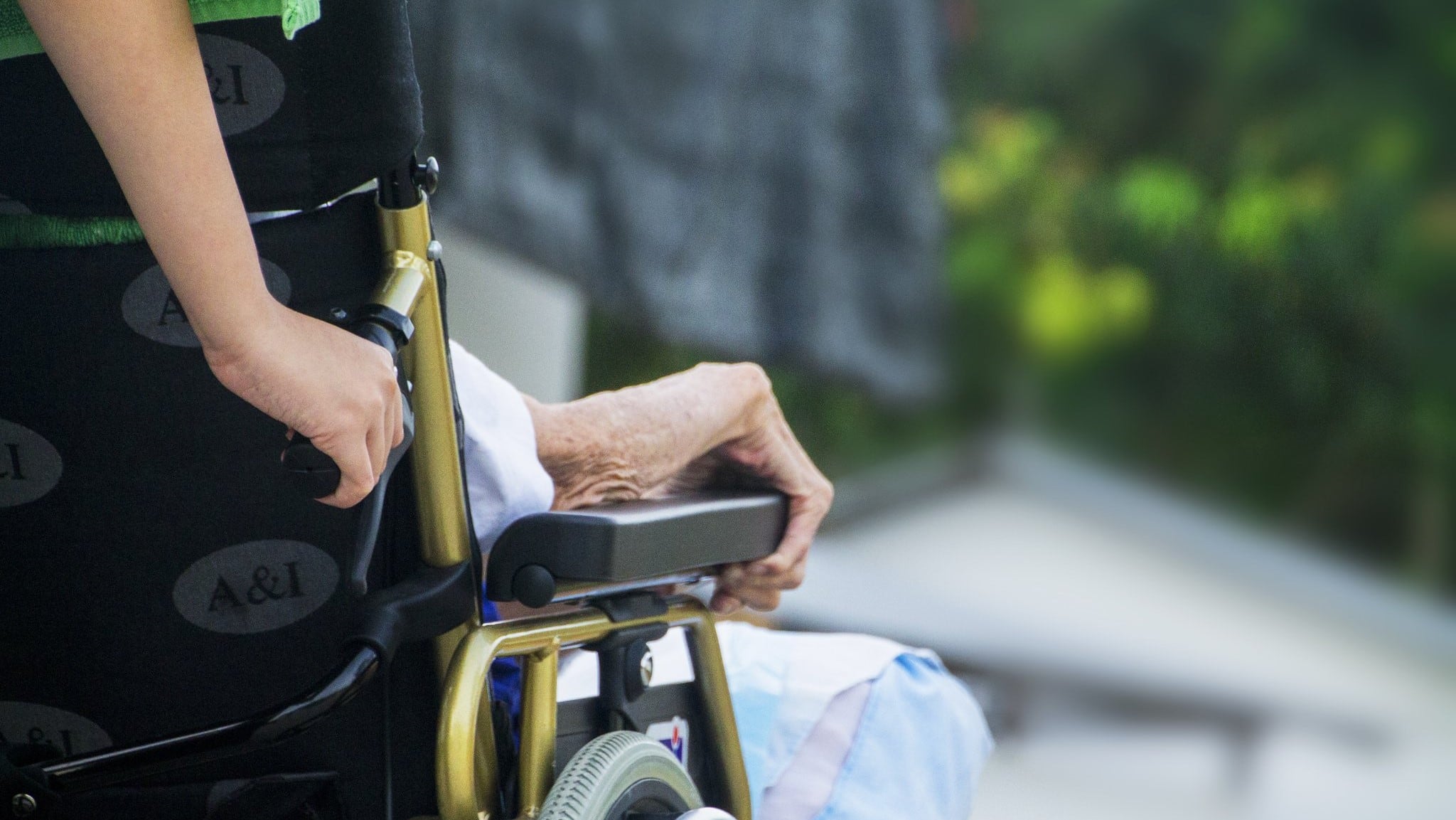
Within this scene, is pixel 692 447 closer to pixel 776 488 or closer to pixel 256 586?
pixel 776 488

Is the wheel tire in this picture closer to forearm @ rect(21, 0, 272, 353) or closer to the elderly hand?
the elderly hand

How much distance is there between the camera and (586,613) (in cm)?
70

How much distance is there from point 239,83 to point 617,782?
0.35m

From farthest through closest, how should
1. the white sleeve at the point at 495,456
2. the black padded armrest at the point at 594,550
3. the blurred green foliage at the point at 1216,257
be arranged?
the blurred green foliage at the point at 1216,257 → the white sleeve at the point at 495,456 → the black padded armrest at the point at 594,550

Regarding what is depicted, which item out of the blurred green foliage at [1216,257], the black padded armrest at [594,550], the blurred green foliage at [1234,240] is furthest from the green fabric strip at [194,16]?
the blurred green foliage at [1234,240]

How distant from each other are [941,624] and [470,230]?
1.61 metres

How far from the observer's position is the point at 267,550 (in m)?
0.58

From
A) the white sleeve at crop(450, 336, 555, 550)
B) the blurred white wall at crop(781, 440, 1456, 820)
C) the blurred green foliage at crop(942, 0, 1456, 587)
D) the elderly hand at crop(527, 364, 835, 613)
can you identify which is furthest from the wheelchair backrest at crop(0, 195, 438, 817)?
the blurred green foliage at crop(942, 0, 1456, 587)

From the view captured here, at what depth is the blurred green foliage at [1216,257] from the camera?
271cm

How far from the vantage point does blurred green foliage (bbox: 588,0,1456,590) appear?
8.89 ft

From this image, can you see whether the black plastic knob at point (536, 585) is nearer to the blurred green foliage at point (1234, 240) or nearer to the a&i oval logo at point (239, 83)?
the a&i oval logo at point (239, 83)

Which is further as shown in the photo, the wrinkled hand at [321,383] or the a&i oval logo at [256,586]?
the a&i oval logo at [256,586]

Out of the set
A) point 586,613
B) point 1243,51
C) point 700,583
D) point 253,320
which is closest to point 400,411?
point 253,320

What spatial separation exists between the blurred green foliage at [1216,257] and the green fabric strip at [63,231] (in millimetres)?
2112
